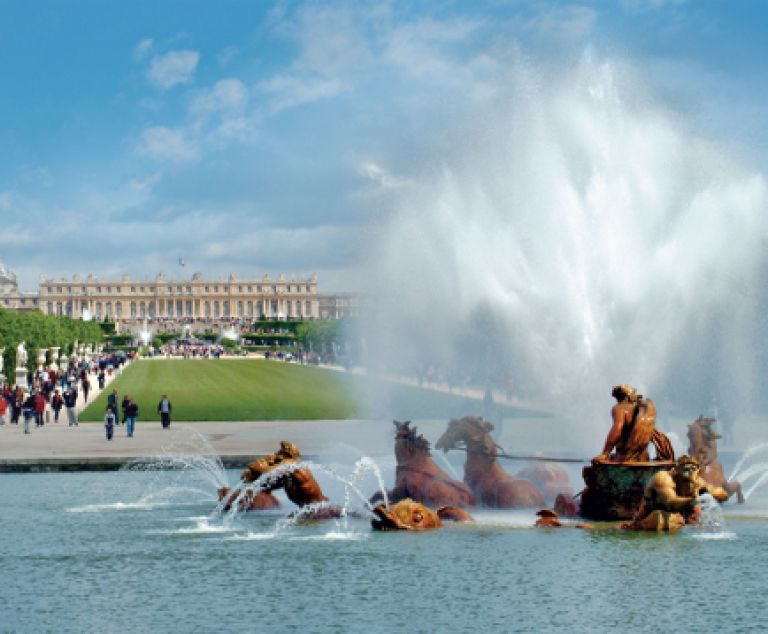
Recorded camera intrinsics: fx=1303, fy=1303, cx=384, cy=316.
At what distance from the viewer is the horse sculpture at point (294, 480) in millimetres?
13102

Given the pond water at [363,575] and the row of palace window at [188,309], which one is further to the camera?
the row of palace window at [188,309]

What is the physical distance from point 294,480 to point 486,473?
6.57ft

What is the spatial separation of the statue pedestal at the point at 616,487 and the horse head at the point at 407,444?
5.70 feet

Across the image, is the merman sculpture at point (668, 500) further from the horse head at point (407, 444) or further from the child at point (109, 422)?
the child at point (109, 422)

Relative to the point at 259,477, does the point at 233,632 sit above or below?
below

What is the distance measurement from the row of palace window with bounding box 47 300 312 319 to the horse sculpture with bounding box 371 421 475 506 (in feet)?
567

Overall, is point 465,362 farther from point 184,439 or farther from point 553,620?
point 553,620

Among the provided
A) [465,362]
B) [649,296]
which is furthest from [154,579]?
[465,362]

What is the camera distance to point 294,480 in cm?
1317

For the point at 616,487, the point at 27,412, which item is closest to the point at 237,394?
the point at 27,412

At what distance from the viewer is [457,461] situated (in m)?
19.2

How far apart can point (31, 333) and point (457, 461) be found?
1490 inches

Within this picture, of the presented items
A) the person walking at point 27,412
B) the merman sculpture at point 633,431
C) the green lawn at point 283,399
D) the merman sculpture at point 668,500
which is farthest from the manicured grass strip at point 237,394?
the merman sculpture at point 668,500

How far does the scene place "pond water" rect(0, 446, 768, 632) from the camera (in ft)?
28.5
